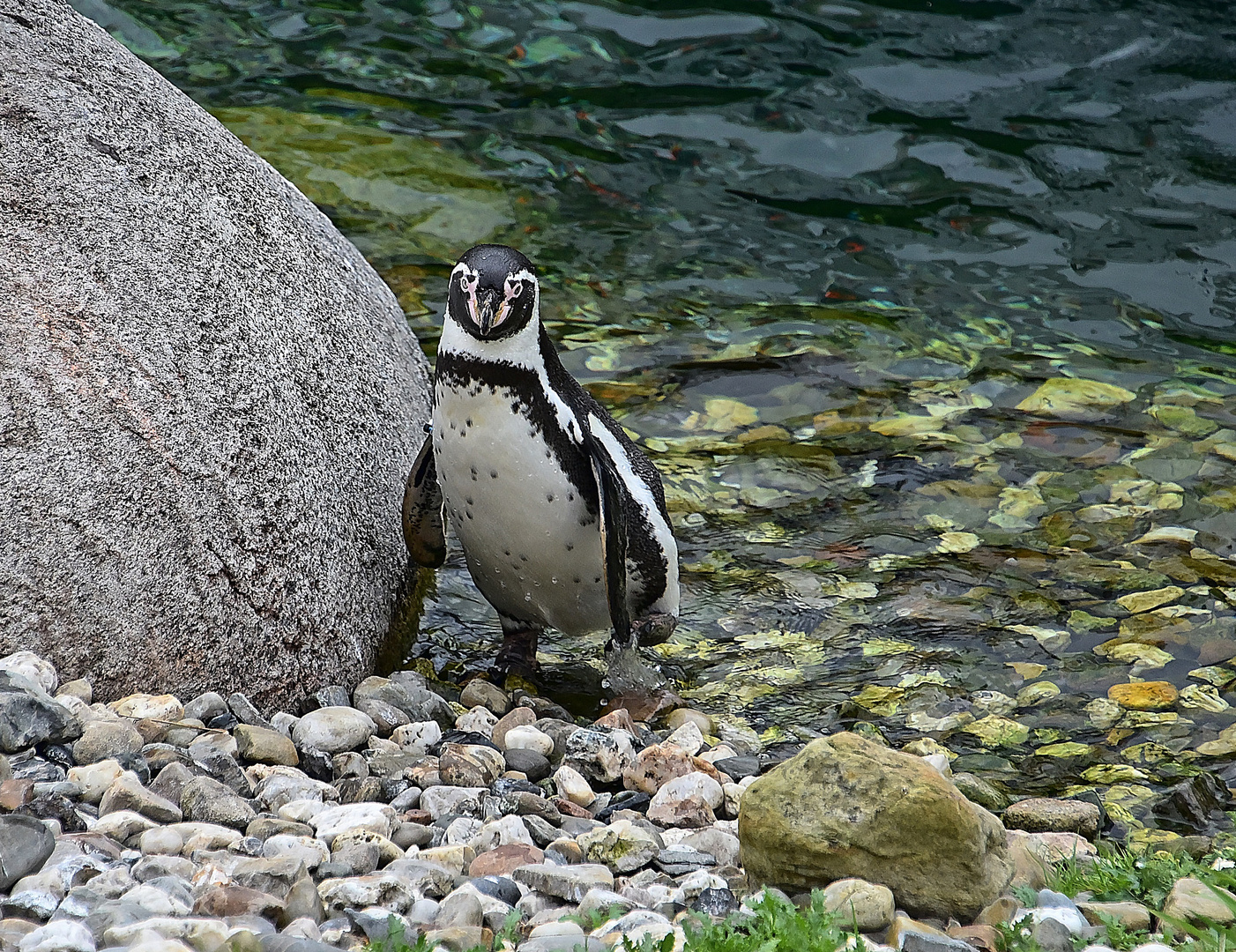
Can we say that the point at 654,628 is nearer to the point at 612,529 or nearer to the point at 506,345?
the point at 612,529

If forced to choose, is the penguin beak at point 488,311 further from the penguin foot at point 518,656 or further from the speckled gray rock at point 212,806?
the speckled gray rock at point 212,806

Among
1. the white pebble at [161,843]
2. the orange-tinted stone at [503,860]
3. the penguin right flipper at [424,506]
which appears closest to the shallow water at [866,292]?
the penguin right flipper at [424,506]

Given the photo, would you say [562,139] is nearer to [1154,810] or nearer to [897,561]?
[897,561]

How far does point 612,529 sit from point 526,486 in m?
0.30

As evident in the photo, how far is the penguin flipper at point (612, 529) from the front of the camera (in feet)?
13.5

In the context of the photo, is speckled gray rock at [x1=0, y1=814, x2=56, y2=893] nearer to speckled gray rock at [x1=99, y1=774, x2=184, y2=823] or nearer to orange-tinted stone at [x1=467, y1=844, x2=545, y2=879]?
speckled gray rock at [x1=99, y1=774, x2=184, y2=823]

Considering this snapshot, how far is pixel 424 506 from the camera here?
14.3 ft

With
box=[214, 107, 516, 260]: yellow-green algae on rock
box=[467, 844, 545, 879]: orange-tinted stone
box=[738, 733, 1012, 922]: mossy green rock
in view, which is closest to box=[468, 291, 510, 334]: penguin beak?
box=[467, 844, 545, 879]: orange-tinted stone

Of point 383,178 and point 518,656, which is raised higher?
point 383,178

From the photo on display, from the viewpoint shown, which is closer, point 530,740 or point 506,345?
point 530,740

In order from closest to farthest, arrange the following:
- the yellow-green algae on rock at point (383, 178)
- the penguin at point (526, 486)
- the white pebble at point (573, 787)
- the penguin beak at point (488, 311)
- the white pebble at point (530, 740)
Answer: the white pebble at point (573, 787) < the white pebble at point (530, 740) < the penguin beak at point (488, 311) < the penguin at point (526, 486) < the yellow-green algae on rock at point (383, 178)

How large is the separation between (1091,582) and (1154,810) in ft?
4.92

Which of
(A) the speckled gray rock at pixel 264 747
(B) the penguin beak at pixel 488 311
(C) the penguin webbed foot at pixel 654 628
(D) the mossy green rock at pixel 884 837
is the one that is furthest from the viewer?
(C) the penguin webbed foot at pixel 654 628

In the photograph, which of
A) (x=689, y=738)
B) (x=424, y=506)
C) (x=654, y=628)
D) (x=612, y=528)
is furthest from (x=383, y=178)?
(x=689, y=738)
